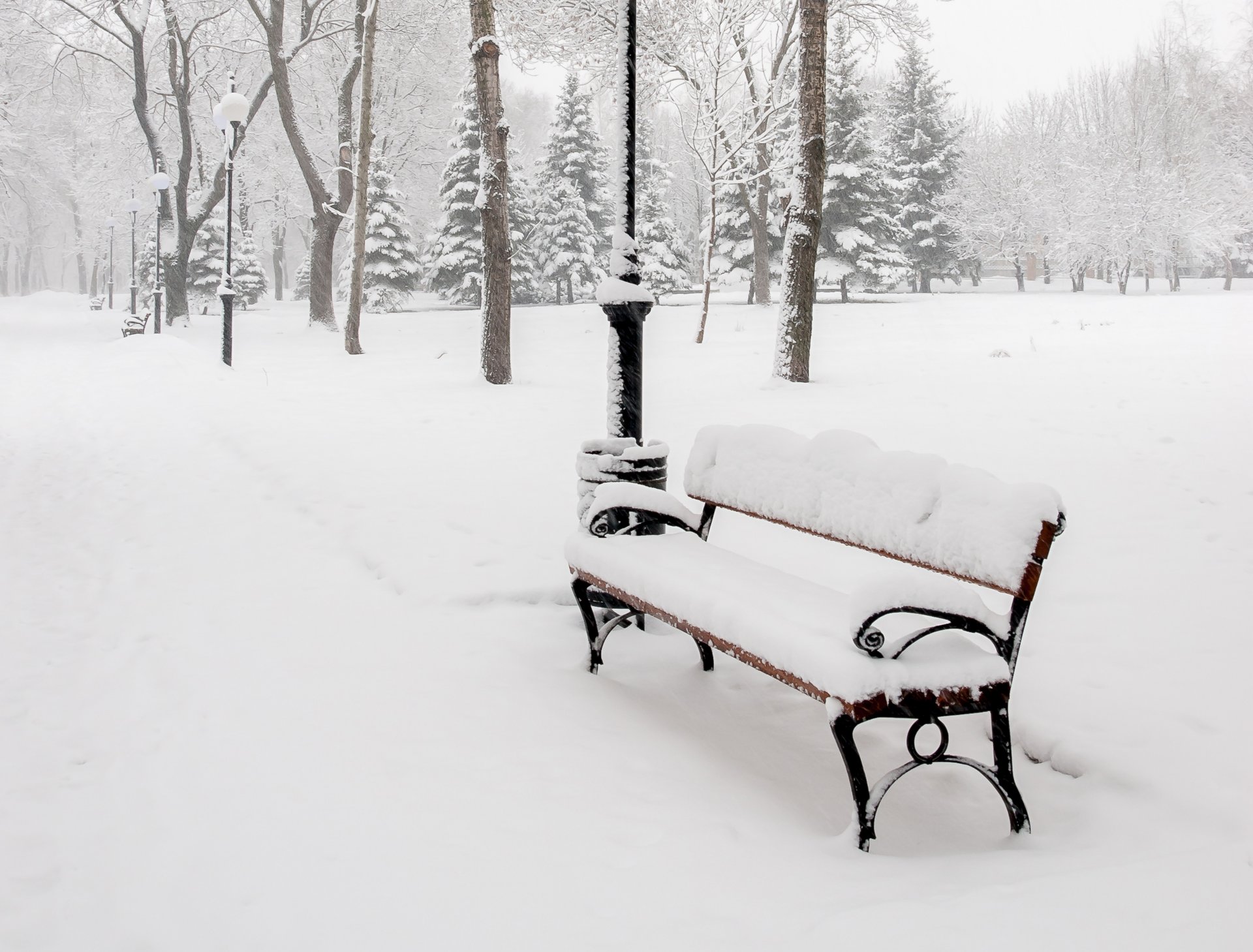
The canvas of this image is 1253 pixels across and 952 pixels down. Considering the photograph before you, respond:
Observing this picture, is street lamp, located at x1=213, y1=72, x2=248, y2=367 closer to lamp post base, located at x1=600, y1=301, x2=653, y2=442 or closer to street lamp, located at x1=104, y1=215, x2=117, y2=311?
lamp post base, located at x1=600, y1=301, x2=653, y2=442

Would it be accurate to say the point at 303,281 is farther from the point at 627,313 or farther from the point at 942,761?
the point at 942,761

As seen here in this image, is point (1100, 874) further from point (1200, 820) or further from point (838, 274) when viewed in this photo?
point (838, 274)

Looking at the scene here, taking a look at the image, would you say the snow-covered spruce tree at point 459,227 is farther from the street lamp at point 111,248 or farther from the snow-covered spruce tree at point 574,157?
the street lamp at point 111,248

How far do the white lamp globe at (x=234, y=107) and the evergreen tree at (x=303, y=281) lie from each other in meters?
29.8

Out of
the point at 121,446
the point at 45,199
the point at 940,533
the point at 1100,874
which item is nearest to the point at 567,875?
the point at 1100,874

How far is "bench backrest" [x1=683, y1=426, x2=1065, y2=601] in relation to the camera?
2705 mm

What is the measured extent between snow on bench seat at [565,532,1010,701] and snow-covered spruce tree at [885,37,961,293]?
37.0 metres

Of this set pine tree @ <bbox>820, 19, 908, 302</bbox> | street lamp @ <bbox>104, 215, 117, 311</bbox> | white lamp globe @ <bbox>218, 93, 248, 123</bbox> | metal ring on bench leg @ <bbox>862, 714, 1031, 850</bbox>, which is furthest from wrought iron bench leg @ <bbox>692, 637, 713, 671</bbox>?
street lamp @ <bbox>104, 215, 117, 311</bbox>

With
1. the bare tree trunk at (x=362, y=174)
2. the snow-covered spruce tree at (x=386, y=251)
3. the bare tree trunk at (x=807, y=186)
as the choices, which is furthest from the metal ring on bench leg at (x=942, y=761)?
the snow-covered spruce tree at (x=386, y=251)

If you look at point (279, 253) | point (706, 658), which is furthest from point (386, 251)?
point (706, 658)

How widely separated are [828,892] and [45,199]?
64.0 meters

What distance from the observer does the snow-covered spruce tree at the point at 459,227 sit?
33.4m

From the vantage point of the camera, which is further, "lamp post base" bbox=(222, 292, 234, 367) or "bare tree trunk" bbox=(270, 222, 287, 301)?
"bare tree trunk" bbox=(270, 222, 287, 301)

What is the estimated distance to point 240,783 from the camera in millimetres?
2910
